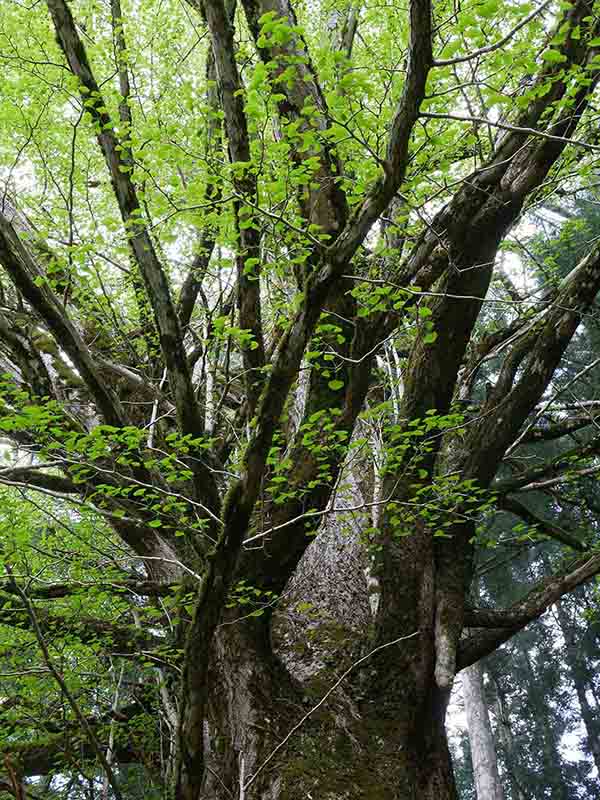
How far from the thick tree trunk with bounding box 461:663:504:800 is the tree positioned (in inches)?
245

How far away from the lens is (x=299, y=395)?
470 cm

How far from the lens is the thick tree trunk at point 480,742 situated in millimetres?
9188

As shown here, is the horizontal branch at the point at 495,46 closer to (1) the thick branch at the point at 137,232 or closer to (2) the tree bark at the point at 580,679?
(1) the thick branch at the point at 137,232

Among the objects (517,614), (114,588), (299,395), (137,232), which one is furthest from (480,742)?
(137,232)

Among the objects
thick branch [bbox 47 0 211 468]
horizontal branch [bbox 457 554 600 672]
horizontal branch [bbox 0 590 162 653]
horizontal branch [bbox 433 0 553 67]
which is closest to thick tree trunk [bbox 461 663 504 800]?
horizontal branch [bbox 457 554 600 672]

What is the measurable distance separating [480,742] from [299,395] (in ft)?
25.4

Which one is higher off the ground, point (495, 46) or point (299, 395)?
point (299, 395)

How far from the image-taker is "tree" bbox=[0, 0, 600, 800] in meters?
2.62

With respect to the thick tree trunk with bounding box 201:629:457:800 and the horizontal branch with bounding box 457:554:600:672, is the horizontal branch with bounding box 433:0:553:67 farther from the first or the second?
the horizontal branch with bounding box 457:554:600:672

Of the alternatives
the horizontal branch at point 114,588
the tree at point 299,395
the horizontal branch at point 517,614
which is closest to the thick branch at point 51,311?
the tree at point 299,395

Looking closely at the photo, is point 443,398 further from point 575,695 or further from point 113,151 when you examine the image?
point 575,695

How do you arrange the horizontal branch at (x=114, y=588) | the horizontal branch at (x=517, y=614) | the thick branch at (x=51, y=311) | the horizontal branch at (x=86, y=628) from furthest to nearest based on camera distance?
the horizontal branch at (x=517, y=614), the horizontal branch at (x=86, y=628), the horizontal branch at (x=114, y=588), the thick branch at (x=51, y=311)

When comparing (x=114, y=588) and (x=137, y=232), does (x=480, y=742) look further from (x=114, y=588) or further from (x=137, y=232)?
(x=137, y=232)

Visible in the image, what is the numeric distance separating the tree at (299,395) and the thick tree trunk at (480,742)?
6.22 meters
